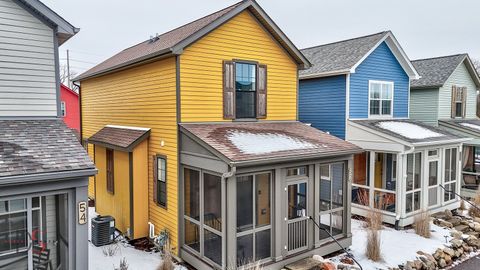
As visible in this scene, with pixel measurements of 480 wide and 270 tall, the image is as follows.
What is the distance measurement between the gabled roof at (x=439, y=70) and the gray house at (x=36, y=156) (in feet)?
56.8

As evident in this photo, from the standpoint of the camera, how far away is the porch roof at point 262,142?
324 inches

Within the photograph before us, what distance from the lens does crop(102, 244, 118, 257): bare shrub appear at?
9625 millimetres

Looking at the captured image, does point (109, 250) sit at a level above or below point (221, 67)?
below

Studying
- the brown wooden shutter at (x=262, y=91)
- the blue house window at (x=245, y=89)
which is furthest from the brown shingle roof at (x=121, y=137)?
the brown wooden shutter at (x=262, y=91)

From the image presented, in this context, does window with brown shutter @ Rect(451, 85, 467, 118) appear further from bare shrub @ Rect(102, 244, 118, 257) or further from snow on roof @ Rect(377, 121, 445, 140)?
bare shrub @ Rect(102, 244, 118, 257)

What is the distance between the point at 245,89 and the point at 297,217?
163 inches

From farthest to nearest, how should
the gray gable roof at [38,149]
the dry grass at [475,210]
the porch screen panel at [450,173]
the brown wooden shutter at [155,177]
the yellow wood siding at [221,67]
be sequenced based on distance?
the porch screen panel at [450,173]
the dry grass at [475,210]
the brown wooden shutter at [155,177]
the yellow wood siding at [221,67]
the gray gable roof at [38,149]

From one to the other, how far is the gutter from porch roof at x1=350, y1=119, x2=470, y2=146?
1036 centimetres

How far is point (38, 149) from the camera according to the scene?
7172 mm

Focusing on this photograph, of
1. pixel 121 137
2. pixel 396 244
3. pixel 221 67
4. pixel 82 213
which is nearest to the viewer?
pixel 82 213

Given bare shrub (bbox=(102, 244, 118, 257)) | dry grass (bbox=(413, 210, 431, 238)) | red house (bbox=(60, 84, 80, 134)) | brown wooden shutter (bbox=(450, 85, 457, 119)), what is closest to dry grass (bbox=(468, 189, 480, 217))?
dry grass (bbox=(413, 210, 431, 238))

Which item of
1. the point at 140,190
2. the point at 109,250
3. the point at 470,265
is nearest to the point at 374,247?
the point at 470,265

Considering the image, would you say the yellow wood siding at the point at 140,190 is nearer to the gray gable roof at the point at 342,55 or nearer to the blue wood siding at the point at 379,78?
the gray gable roof at the point at 342,55

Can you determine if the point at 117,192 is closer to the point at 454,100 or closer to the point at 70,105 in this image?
the point at 454,100
